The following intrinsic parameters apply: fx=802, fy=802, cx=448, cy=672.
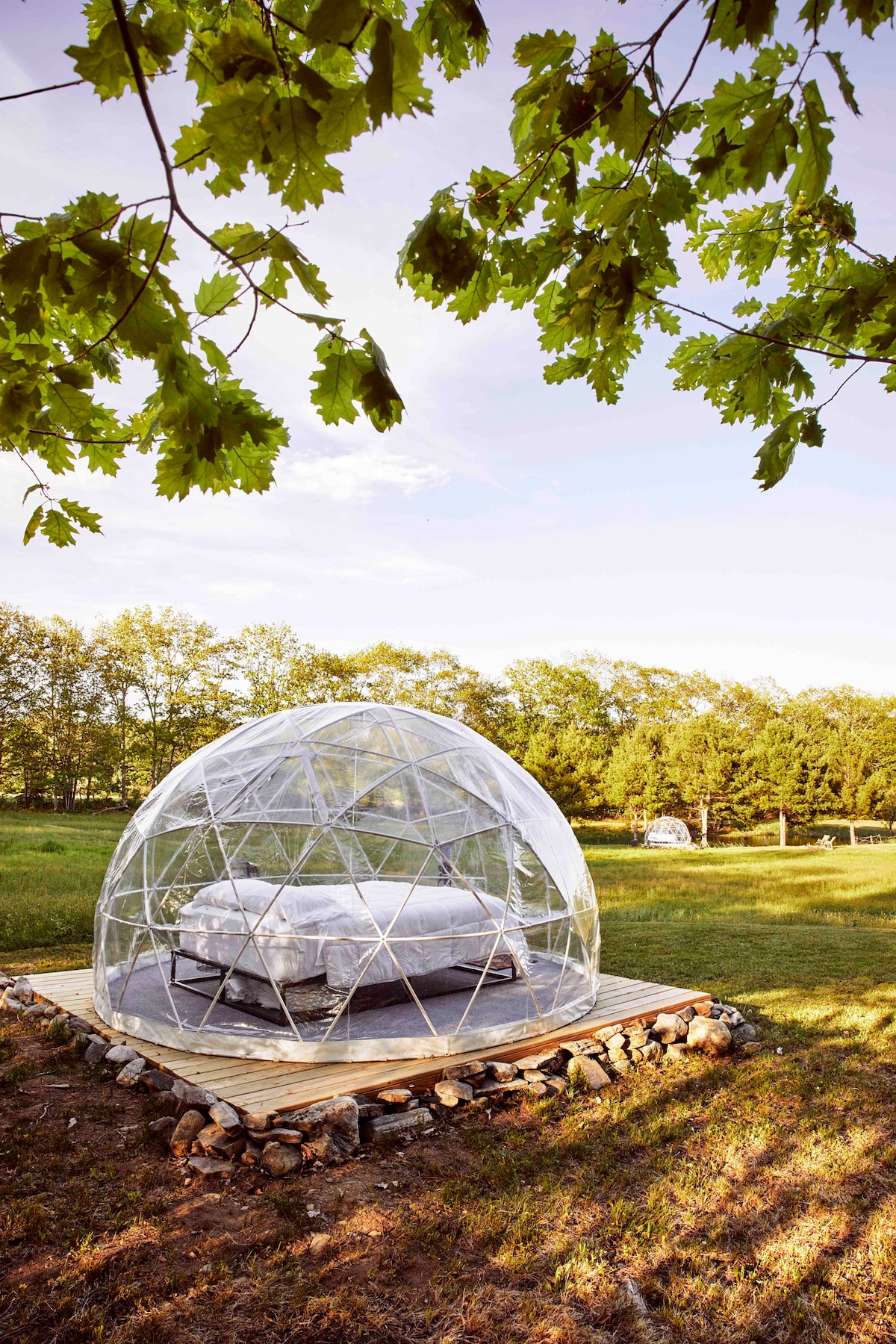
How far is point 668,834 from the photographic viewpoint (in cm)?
3962

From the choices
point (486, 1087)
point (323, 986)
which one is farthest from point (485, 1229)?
point (323, 986)

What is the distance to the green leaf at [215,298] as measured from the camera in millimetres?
2697

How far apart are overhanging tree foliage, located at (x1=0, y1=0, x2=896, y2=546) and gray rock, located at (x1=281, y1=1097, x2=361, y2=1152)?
4.45 m

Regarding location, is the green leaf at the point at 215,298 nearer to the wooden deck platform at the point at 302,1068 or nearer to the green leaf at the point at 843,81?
the green leaf at the point at 843,81

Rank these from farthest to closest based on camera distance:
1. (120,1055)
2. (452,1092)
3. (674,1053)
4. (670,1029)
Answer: (670,1029) < (674,1053) < (120,1055) < (452,1092)

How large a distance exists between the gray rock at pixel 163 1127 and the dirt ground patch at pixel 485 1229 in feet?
0.29

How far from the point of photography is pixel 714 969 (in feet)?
35.4

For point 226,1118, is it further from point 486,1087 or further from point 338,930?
point 486,1087

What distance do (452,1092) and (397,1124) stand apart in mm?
586

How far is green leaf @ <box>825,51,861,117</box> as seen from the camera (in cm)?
209

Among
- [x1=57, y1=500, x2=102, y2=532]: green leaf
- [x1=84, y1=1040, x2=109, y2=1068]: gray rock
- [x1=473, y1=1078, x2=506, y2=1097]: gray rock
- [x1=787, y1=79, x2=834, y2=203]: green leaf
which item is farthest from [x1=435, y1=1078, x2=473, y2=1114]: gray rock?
[x1=787, y1=79, x2=834, y2=203]: green leaf

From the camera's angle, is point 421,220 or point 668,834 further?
point 668,834

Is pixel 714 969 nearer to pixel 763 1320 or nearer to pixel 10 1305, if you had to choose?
pixel 763 1320

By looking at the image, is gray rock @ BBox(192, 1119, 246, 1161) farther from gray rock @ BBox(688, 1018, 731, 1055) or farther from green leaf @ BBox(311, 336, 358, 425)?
green leaf @ BBox(311, 336, 358, 425)
